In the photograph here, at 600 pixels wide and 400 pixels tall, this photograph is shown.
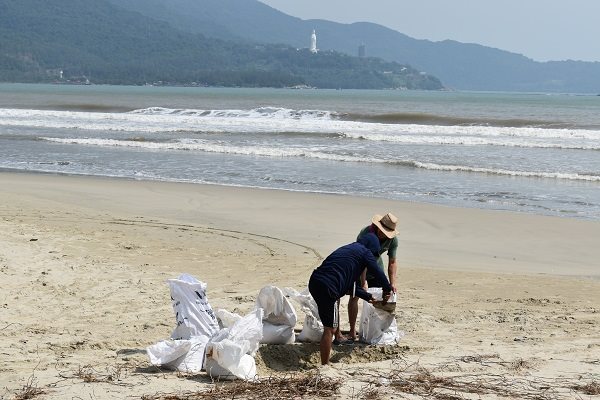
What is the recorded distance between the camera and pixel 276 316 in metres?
6.79

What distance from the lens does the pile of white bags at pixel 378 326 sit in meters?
6.85

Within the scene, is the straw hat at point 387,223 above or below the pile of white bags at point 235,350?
above

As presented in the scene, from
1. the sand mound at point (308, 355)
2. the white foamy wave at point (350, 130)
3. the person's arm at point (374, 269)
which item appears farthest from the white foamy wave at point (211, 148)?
the person's arm at point (374, 269)

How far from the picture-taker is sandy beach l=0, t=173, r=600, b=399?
19.3 ft

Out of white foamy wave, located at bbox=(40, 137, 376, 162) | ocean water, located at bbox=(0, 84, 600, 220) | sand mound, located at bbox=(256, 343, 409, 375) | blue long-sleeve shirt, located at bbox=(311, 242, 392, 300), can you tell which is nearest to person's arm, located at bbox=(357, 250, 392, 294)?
blue long-sleeve shirt, located at bbox=(311, 242, 392, 300)

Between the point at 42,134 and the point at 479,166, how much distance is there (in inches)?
674

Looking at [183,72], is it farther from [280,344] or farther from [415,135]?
[280,344]

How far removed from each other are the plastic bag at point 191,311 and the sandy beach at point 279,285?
42cm

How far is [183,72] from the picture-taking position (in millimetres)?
196000

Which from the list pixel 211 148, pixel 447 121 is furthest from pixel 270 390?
pixel 447 121

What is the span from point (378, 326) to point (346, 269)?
0.75m

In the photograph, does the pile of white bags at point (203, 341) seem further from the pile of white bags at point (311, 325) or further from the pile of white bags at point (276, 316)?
the pile of white bags at point (311, 325)

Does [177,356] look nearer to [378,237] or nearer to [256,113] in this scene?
[378,237]

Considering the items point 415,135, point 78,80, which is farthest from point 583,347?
point 78,80
